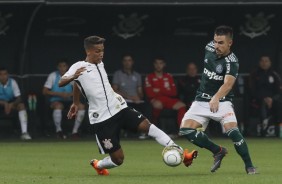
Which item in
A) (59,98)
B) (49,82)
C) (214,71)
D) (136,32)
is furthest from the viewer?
(136,32)

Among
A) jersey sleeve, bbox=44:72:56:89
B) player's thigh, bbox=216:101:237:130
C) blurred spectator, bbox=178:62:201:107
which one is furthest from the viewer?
blurred spectator, bbox=178:62:201:107

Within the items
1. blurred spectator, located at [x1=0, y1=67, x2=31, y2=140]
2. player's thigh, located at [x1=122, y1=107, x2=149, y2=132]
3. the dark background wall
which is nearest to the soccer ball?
player's thigh, located at [x1=122, y1=107, x2=149, y2=132]

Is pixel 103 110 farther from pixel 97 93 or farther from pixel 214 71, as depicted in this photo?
pixel 214 71

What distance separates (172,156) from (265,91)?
31.5 ft

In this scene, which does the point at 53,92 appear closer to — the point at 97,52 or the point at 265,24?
the point at 265,24

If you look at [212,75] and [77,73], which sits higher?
[77,73]

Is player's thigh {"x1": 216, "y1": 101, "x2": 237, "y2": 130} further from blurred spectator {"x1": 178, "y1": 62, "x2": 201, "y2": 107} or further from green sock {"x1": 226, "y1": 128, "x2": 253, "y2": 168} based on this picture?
blurred spectator {"x1": 178, "y1": 62, "x2": 201, "y2": 107}

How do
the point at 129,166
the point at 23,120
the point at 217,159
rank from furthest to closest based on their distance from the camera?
the point at 23,120
the point at 129,166
the point at 217,159

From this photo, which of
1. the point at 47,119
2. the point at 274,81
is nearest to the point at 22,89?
the point at 47,119

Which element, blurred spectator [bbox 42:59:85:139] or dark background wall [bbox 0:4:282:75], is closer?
blurred spectator [bbox 42:59:85:139]

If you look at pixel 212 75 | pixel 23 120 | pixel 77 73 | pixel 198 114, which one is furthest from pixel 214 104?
pixel 23 120

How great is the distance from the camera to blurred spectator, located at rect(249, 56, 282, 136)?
797 inches

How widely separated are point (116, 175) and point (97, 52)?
5.00ft

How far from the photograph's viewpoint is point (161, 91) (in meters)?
20.0
